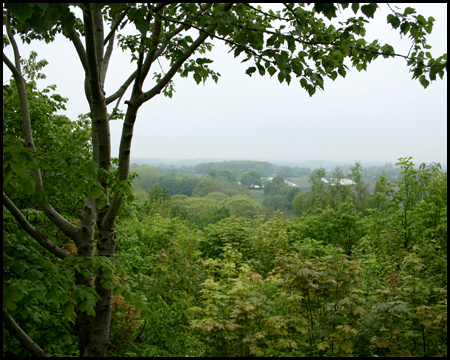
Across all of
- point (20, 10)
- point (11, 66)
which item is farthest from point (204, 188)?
point (20, 10)

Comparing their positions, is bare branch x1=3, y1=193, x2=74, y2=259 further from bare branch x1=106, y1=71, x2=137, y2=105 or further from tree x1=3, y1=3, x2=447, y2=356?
bare branch x1=106, y1=71, x2=137, y2=105

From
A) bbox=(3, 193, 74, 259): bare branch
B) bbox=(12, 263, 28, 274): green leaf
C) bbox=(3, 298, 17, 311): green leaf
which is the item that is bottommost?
bbox=(3, 298, 17, 311): green leaf

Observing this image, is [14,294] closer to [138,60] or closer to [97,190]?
[97,190]

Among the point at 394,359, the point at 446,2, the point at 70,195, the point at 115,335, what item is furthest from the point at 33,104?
the point at 394,359

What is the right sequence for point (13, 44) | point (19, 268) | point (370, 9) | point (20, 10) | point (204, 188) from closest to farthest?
point (20, 10), point (370, 9), point (19, 268), point (13, 44), point (204, 188)

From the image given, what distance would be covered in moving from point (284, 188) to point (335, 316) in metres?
63.3

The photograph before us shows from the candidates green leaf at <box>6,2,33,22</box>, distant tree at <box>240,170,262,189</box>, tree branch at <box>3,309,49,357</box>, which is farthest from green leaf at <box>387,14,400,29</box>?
distant tree at <box>240,170,262,189</box>

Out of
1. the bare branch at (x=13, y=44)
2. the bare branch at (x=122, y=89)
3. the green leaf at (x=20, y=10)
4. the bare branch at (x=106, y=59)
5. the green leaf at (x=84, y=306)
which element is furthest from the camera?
the bare branch at (x=122, y=89)

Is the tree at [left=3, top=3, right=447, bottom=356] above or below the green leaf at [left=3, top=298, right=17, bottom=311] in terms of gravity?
above

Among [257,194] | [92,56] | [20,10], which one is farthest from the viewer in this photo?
[257,194]

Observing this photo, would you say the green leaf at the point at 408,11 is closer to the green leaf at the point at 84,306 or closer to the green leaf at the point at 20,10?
the green leaf at the point at 20,10

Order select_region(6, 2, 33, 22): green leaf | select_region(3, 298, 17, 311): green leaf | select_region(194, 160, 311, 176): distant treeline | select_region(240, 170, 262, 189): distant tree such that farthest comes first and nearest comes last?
select_region(194, 160, 311, 176): distant treeline → select_region(240, 170, 262, 189): distant tree → select_region(3, 298, 17, 311): green leaf → select_region(6, 2, 33, 22): green leaf

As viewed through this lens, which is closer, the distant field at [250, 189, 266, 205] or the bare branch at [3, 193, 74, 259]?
the bare branch at [3, 193, 74, 259]

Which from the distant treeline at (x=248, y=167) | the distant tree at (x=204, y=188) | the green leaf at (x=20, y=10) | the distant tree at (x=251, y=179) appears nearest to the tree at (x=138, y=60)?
the green leaf at (x=20, y=10)
